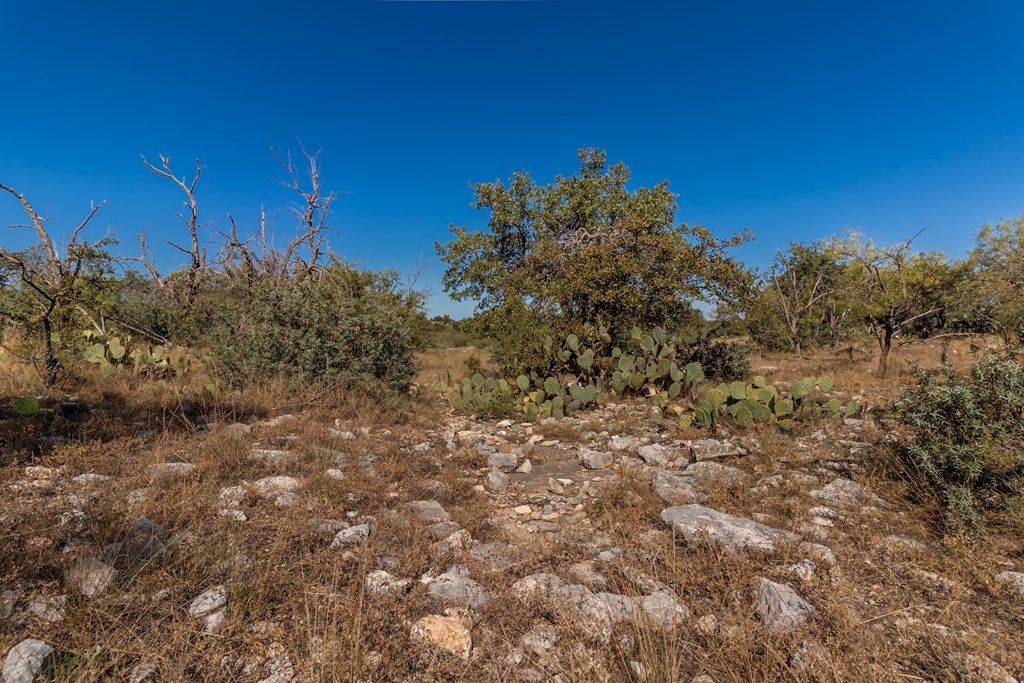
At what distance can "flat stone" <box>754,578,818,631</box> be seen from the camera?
2.22 m

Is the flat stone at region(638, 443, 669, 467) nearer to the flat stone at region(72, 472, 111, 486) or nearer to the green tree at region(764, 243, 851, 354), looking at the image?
the flat stone at region(72, 472, 111, 486)

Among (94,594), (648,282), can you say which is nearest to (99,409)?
(94,594)

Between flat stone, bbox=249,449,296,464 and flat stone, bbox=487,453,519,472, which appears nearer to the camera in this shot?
flat stone, bbox=249,449,296,464

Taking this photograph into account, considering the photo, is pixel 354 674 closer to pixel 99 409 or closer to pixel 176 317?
pixel 99 409

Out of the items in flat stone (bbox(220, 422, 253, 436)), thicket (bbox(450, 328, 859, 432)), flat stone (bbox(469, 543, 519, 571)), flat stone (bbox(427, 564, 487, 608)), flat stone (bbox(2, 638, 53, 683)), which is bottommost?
flat stone (bbox(427, 564, 487, 608))

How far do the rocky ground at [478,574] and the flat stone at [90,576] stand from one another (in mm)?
10

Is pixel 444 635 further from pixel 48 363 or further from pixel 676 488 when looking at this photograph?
pixel 48 363

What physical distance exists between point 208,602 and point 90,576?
0.65 m

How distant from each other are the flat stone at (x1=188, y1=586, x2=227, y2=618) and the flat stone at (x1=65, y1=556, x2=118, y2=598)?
1.50 ft

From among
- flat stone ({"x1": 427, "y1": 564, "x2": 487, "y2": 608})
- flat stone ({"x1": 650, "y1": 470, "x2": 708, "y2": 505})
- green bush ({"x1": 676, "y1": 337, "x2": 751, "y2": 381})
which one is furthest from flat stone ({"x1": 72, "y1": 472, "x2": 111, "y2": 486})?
green bush ({"x1": 676, "y1": 337, "x2": 751, "y2": 381})

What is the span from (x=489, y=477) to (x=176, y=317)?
11.6 metres

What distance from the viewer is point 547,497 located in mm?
4172

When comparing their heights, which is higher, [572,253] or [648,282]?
[572,253]

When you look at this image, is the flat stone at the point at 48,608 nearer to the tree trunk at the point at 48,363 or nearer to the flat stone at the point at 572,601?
the flat stone at the point at 572,601
